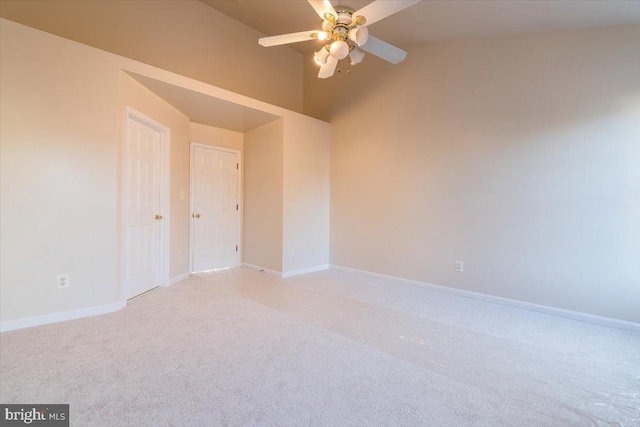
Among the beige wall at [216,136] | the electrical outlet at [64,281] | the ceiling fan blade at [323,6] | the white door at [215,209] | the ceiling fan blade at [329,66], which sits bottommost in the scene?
the electrical outlet at [64,281]

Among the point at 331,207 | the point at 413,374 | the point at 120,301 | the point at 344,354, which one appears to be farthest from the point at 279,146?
the point at 413,374

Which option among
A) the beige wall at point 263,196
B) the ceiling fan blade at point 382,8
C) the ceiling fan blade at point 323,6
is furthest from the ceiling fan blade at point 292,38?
the beige wall at point 263,196

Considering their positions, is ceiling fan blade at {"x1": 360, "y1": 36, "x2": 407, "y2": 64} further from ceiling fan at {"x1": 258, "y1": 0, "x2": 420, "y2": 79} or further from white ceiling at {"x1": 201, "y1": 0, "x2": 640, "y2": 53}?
white ceiling at {"x1": 201, "y1": 0, "x2": 640, "y2": 53}

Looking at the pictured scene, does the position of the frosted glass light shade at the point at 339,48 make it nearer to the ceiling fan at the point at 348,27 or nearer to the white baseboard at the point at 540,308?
the ceiling fan at the point at 348,27

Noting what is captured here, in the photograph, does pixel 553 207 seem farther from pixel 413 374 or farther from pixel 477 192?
pixel 413 374

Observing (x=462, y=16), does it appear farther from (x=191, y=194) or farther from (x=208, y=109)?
(x=191, y=194)

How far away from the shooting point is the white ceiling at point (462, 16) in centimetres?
242

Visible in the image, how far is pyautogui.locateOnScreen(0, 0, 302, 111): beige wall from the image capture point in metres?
2.83

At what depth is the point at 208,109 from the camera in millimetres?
3764

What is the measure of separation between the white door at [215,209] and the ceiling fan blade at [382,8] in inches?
131

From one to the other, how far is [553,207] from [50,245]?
482 centimetres

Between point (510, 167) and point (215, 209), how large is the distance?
4.19 m

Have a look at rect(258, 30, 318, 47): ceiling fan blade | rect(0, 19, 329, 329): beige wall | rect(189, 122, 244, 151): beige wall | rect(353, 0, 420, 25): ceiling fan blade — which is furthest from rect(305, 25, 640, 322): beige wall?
rect(0, 19, 329, 329): beige wall

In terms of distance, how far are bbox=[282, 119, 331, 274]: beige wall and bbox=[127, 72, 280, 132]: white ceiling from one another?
23.2 inches
